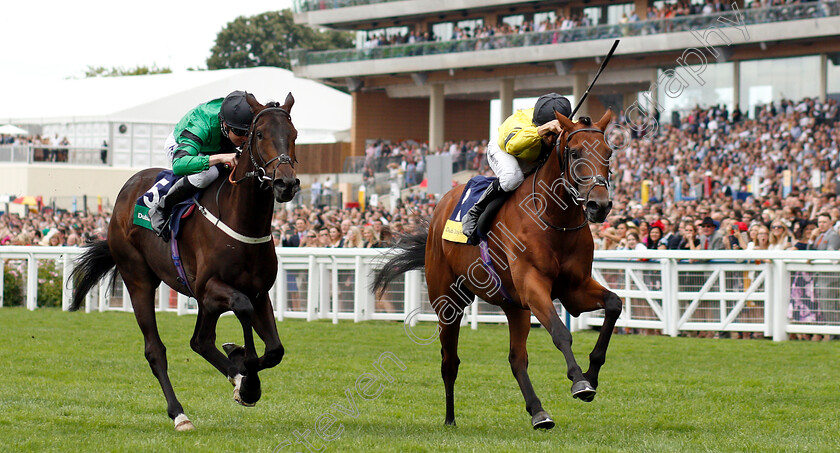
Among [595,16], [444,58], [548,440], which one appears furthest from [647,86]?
[548,440]

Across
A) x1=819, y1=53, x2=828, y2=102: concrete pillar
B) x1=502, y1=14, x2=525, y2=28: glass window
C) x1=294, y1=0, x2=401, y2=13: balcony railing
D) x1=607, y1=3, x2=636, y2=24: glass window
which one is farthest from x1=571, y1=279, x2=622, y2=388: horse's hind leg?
x1=294, y1=0, x2=401, y2=13: balcony railing

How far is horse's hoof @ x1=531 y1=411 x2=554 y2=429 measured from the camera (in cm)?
572

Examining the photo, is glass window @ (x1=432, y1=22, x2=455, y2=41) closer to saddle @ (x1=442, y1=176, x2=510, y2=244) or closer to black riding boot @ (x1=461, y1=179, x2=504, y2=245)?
saddle @ (x1=442, y1=176, x2=510, y2=244)

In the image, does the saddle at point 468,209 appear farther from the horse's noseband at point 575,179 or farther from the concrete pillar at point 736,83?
the concrete pillar at point 736,83

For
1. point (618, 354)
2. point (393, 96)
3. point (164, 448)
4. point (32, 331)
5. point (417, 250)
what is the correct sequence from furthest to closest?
point (393, 96) → point (32, 331) → point (618, 354) → point (417, 250) → point (164, 448)

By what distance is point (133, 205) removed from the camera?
7.18 metres

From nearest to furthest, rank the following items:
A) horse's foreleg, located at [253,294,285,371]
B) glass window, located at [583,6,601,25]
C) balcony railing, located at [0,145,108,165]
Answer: horse's foreleg, located at [253,294,285,371], glass window, located at [583,6,601,25], balcony railing, located at [0,145,108,165]

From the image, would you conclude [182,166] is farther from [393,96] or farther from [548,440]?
[393,96]

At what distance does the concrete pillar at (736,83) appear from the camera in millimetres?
29281

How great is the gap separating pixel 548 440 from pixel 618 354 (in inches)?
189

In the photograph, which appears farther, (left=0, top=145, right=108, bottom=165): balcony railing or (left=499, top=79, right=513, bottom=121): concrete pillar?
(left=499, top=79, right=513, bottom=121): concrete pillar

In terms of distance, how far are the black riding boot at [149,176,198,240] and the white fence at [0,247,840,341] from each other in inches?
161

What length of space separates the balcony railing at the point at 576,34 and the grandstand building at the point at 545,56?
0.04m

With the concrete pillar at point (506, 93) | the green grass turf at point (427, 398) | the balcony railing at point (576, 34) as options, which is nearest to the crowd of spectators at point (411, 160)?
the concrete pillar at point (506, 93)
